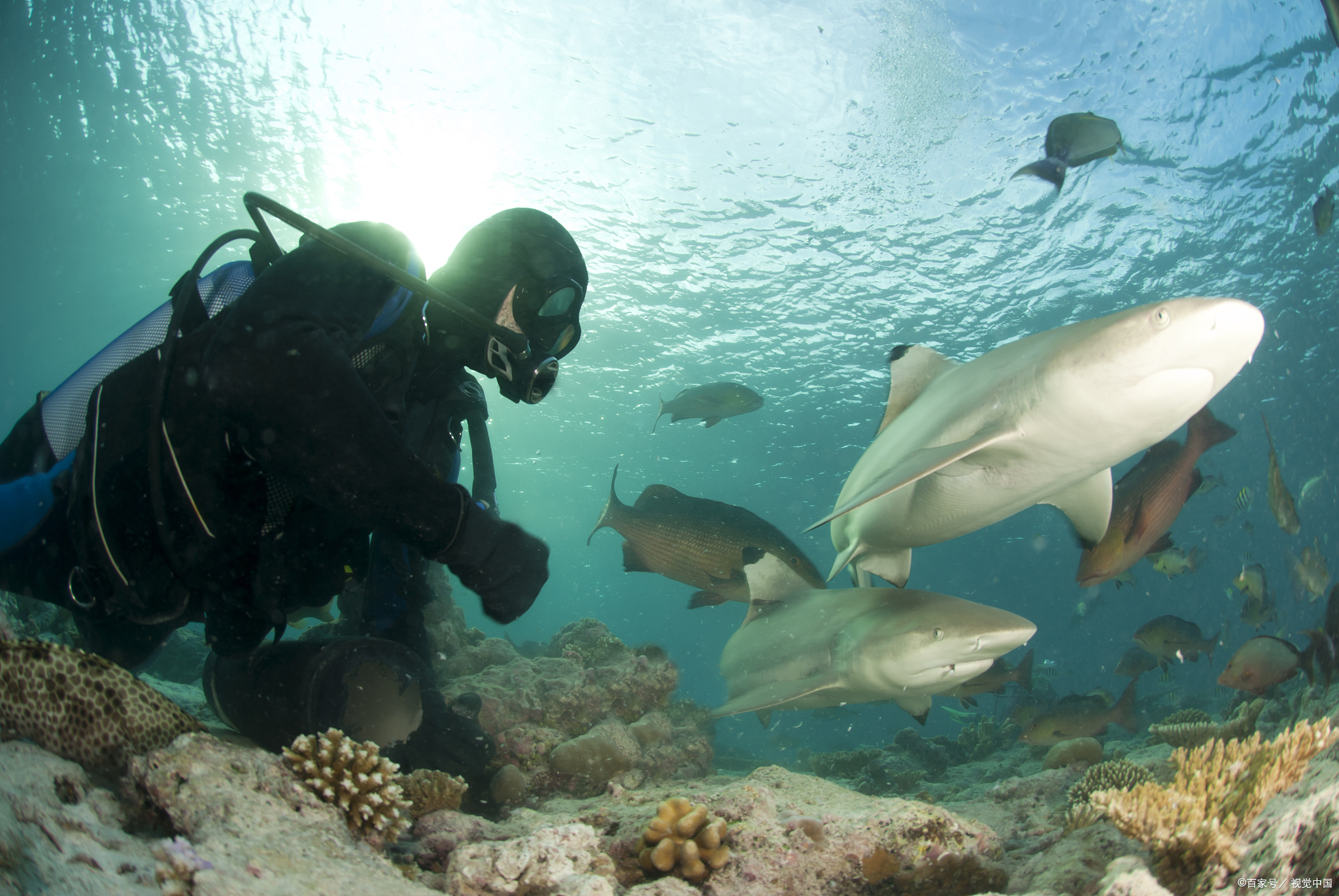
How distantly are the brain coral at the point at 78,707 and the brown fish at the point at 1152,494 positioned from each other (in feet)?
18.3

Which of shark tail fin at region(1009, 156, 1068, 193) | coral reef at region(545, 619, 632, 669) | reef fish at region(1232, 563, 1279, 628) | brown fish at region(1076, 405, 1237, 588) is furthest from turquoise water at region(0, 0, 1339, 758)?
shark tail fin at region(1009, 156, 1068, 193)

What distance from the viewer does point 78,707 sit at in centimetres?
194

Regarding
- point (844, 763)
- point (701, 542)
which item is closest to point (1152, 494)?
point (701, 542)

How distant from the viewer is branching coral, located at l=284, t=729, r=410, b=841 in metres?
1.94

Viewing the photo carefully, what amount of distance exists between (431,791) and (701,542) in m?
3.05

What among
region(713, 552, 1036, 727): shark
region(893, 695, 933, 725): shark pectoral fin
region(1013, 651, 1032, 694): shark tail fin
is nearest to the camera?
region(713, 552, 1036, 727): shark

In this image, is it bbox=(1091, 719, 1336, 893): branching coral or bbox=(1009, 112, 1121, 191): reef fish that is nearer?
bbox=(1091, 719, 1336, 893): branching coral

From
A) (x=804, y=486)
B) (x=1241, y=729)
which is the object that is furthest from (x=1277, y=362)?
(x=1241, y=729)

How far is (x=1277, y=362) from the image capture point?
23.0 m

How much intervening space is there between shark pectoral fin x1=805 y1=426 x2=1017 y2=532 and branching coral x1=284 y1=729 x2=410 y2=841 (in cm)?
209

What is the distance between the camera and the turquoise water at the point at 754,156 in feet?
42.9

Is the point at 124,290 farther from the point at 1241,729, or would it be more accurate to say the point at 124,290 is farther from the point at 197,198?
the point at 1241,729

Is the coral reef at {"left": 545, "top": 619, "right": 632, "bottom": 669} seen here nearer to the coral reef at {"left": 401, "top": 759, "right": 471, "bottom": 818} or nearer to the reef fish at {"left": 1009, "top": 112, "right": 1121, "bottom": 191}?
the coral reef at {"left": 401, "top": 759, "right": 471, "bottom": 818}

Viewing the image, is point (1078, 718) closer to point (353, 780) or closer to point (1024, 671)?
point (1024, 671)
